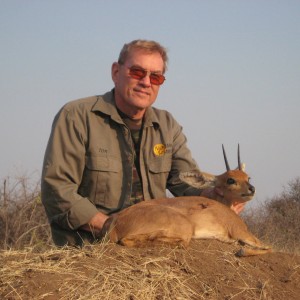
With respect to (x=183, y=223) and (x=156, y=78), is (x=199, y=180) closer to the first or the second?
(x=156, y=78)

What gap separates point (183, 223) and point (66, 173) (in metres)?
1.67

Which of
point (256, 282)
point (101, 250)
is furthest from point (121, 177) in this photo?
point (256, 282)

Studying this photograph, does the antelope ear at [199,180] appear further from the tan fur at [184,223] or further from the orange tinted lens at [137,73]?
the orange tinted lens at [137,73]

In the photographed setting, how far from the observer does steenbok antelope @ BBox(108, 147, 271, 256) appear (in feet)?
17.6

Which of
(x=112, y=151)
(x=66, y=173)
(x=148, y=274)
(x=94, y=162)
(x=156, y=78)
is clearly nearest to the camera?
(x=148, y=274)

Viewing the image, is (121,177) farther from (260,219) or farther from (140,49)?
(260,219)

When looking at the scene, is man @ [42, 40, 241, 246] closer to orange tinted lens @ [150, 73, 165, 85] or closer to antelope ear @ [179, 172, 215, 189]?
orange tinted lens @ [150, 73, 165, 85]

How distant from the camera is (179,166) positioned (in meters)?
7.65

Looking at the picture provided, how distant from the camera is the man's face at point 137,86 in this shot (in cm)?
707

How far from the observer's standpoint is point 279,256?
18.2 feet

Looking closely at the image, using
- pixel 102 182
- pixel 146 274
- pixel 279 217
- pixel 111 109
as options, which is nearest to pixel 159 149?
pixel 111 109

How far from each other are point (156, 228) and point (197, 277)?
77 cm

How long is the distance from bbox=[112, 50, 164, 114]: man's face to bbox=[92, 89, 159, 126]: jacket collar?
0.39ft

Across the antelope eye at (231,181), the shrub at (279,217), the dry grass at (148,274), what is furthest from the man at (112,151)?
the shrub at (279,217)
